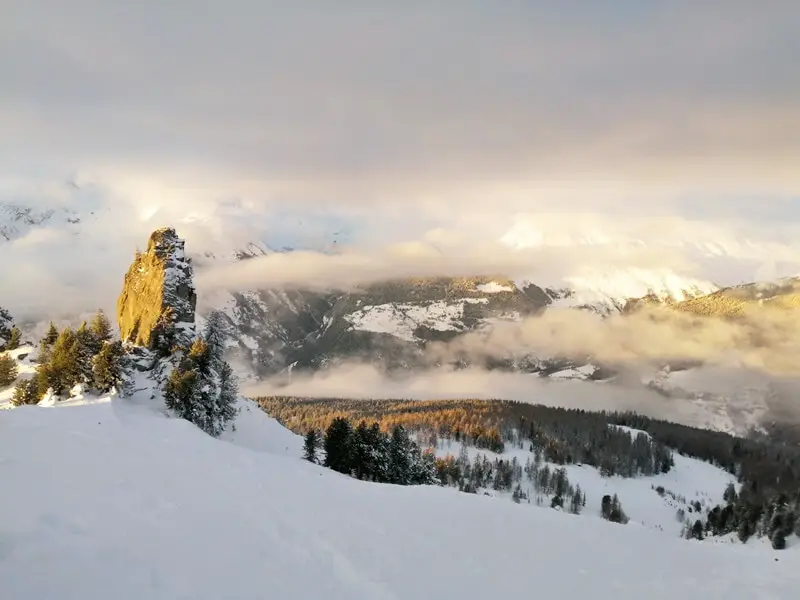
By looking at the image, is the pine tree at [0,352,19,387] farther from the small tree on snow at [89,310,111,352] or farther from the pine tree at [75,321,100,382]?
the pine tree at [75,321,100,382]

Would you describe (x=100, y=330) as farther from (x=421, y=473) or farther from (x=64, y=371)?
(x=421, y=473)

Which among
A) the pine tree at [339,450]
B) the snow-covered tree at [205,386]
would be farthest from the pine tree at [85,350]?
the pine tree at [339,450]

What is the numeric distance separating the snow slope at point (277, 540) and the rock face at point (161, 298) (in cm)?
4153

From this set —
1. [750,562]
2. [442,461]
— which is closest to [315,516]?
[750,562]

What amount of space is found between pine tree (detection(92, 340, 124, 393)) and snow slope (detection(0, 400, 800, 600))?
2463cm

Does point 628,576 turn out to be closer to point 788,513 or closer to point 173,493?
point 173,493

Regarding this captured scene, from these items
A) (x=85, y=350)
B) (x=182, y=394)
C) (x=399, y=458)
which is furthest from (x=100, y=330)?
(x=399, y=458)

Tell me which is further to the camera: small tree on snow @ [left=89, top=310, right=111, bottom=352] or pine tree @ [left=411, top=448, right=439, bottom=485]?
pine tree @ [left=411, top=448, right=439, bottom=485]

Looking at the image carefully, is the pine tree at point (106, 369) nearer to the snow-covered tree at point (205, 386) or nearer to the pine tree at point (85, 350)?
the pine tree at point (85, 350)

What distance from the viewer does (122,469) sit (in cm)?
2336

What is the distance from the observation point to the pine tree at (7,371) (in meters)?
67.1

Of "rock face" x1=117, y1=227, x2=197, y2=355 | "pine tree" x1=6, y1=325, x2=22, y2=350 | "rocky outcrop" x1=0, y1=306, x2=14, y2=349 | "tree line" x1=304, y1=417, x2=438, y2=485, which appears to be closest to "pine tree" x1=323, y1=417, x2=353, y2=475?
"tree line" x1=304, y1=417, x2=438, y2=485

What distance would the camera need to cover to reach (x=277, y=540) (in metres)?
18.5

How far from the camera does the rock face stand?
73.4 m
